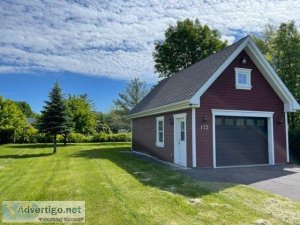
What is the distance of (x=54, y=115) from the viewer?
19328 millimetres

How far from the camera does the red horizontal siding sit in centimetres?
1209

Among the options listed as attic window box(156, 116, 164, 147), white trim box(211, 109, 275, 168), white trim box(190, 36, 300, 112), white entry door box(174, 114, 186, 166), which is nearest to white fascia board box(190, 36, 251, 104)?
white trim box(190, 36, 300, 112)

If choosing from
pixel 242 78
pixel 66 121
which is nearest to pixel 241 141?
pixel 242 78

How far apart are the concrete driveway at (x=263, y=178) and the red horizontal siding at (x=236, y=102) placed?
122 cm

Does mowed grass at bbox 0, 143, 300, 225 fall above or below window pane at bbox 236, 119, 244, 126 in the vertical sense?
below

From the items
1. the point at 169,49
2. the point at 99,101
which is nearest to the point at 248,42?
the point at 169,49

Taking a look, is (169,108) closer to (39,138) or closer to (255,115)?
(255,115)

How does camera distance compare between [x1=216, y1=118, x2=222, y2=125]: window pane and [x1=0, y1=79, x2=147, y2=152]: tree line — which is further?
[x1=0, y1=79, x2=147, y2=152]: tree line

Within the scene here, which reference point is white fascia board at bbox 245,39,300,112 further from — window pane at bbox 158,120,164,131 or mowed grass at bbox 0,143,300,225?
mowed grass at bbox 0,143,300,225

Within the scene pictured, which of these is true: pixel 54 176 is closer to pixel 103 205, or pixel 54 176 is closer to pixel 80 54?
pixel 103 205

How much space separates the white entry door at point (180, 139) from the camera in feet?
41.9

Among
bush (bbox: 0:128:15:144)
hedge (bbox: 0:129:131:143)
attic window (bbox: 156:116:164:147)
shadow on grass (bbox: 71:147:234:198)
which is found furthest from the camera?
hedge (bbox: 0:129:131:143)

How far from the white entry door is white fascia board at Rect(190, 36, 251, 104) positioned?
1.23 meters

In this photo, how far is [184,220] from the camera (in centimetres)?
562
